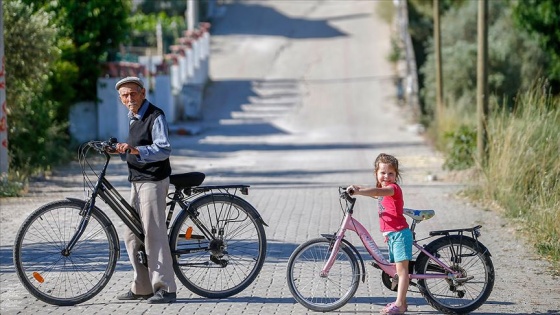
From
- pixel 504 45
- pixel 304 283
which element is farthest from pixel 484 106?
pixel 504 45

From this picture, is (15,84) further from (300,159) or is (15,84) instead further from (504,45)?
(504,45)

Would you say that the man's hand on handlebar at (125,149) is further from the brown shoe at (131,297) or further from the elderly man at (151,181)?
the brown shoe at (131,297)

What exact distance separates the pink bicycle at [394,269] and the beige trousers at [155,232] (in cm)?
95

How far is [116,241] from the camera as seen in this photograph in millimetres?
8688

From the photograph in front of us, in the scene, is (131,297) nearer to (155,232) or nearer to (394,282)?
(155,232)

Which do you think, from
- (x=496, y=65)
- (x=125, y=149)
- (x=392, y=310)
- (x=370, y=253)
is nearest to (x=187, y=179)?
(x=125, y=149)

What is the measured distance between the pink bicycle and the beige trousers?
37.4 inches

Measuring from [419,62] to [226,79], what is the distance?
7130mm

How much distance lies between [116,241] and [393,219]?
2.13 m

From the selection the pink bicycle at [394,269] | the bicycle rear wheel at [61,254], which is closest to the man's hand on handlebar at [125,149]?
the bicycle rear wheel at [61,254]

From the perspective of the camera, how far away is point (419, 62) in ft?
133

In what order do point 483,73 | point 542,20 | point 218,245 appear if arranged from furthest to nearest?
point 542,20 < point 483,73 < point 218,245

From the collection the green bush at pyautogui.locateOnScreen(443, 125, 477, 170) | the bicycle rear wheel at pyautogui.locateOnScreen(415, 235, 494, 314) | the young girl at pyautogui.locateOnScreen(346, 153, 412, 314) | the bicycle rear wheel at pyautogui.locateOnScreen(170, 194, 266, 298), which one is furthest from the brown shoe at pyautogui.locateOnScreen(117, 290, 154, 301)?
the green bush at pyautogui.locateOnScreen(443, 125, 477, 170)

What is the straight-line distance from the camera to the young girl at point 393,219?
26.8 ft
